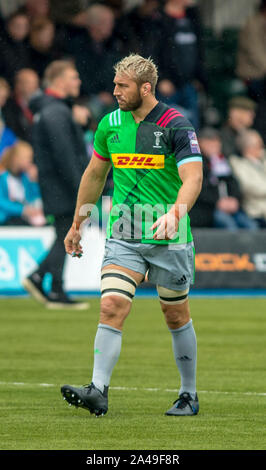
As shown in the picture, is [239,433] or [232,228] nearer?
[239,433]

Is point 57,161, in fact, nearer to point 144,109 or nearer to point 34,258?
point 34,258

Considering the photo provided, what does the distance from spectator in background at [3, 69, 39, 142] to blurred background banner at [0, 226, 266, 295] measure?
7.82 feet

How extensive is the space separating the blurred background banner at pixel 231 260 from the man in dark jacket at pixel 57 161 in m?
2.51

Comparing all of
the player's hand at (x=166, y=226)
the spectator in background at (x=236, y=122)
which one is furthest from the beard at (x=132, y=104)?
the spectator in background at (x=236, y=122)

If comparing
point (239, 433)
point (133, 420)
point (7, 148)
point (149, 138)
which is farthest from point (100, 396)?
point (7, 148)

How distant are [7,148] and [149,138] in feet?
32.8

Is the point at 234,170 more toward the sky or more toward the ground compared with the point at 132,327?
more toward the sky

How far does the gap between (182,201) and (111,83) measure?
1240 centimetres

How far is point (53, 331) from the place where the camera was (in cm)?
1251

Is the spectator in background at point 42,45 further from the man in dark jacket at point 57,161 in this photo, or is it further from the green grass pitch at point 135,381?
the green grass pitch at point 135,381

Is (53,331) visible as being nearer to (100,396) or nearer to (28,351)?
(28,351)

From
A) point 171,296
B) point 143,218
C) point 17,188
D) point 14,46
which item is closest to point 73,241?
point 143,218
